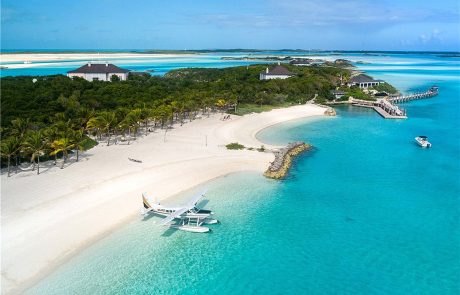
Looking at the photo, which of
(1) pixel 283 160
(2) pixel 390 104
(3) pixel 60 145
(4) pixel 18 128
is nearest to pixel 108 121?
(4) pixel 18 128

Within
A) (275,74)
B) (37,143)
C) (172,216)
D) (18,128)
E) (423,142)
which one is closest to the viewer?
(172,216)

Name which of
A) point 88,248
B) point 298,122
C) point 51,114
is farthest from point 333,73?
point 88,248

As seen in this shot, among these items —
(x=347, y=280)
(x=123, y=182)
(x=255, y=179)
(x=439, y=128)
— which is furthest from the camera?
(x=439, y=128)

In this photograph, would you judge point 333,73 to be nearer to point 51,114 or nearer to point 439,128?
point 439,128

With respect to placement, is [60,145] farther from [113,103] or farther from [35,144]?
[113,103]

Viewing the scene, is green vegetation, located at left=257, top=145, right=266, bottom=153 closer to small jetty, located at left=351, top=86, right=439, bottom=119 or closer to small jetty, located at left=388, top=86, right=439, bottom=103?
small jetty, located at left=351, top=86, right=439, bottom=119

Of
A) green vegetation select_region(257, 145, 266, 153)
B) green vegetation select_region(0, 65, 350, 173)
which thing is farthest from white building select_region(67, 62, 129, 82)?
green vegetation select_region(257, 145, 266, 153)
